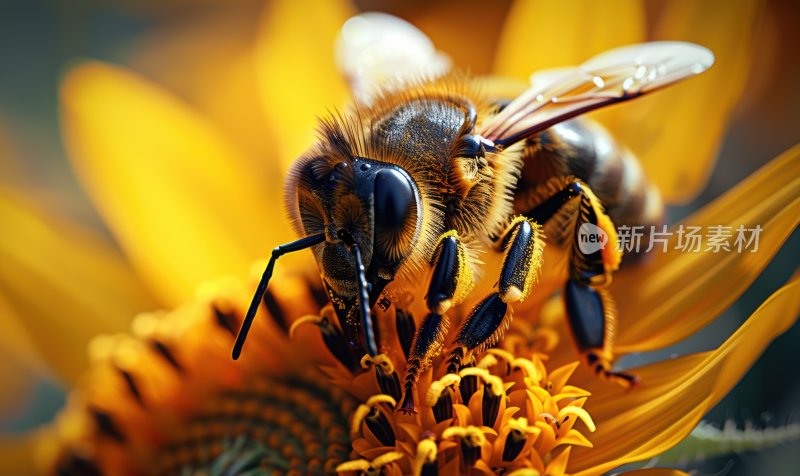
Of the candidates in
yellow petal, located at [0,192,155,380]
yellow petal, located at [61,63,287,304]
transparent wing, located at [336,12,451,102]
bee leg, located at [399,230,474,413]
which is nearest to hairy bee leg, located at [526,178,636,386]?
bee leg, located at [399,230,474,413]

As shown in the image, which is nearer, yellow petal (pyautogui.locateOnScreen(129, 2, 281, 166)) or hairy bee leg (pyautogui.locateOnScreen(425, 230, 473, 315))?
hairy bee leg (pyautogui.locateOnScreen(425, 230, 473, 315))

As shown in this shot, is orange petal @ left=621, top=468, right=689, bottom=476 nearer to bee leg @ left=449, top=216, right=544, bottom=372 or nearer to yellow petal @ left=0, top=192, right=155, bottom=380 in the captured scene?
bee leg @ left=449, top=216, right=544, bottom=372

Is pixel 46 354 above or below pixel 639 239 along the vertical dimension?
above

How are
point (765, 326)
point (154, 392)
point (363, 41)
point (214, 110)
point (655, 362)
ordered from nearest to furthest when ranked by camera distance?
point (765, 326) → point (655, 362) → point (154, 392) → point (363, 41) → point (214, 110)

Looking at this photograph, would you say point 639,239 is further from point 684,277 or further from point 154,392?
point 154,392

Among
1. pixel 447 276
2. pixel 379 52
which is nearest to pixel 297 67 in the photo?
pixel 379 52

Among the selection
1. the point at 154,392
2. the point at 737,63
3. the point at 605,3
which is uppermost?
the point at 605,3

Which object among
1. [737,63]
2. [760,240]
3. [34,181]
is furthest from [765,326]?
[34,181]
